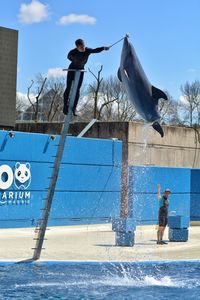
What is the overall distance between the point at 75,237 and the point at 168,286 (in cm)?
784

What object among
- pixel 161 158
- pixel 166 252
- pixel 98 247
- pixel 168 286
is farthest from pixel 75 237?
pixel 161 158

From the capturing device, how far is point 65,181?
837 inches

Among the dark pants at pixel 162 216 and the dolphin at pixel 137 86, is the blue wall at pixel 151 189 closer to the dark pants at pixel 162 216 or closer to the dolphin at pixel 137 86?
the dark pants at pixel 162 216

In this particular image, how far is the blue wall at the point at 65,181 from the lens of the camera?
64.0 ft

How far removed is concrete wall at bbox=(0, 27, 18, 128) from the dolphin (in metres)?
22.6

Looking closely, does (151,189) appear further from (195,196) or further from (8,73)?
(8,73)

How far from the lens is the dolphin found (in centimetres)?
927

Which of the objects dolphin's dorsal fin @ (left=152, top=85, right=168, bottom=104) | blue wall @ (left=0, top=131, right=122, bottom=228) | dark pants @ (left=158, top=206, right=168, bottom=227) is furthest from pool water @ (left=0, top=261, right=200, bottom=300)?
blue wall @ (left=0, top=131, right=122, bottom=228)

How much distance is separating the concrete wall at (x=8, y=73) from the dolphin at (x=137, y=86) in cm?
2261

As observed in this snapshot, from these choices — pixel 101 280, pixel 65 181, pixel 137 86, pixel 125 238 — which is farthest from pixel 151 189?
pixel 137 86

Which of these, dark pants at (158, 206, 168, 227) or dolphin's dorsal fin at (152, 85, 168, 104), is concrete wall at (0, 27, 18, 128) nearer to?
dark pants at (158, 206, 168, 227)

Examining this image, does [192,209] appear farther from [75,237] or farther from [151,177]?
[75,237]

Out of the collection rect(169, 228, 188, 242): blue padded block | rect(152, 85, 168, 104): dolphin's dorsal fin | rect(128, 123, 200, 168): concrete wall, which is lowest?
rect(169, 228, 188, 242): blue padded block

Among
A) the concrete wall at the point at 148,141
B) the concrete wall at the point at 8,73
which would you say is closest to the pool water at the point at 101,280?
the concrete wall at the point at 148,141
